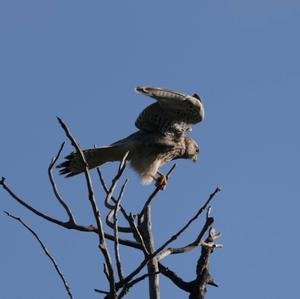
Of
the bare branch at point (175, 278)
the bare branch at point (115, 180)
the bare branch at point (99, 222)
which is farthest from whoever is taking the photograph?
the bare branch at point (175, 278)

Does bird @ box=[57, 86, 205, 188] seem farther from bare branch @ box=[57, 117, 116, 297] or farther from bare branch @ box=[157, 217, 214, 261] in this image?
bare branch @ box=[57, 117, 116, 297]

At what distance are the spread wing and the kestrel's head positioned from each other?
8.8 inches

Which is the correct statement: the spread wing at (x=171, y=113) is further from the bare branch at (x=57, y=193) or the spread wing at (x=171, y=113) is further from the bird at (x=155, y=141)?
the bare branch at (x=57, y=193)

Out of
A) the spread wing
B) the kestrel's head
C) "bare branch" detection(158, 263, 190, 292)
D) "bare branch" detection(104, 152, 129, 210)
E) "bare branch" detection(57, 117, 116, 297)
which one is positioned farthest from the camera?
the kestrel's head

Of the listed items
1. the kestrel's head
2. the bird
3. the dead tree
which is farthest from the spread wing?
the dead tree

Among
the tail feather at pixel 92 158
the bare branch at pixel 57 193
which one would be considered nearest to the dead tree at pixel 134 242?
the bare branch at pixel 57 193

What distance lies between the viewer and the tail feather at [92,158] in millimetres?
6859

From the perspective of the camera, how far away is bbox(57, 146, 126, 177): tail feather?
6859mm

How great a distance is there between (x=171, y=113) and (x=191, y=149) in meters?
0.67

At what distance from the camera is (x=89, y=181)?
3.04m

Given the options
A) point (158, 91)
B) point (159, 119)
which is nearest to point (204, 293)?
point (158, 91)

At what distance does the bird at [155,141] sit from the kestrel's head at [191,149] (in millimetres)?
30

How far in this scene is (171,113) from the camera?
717cm

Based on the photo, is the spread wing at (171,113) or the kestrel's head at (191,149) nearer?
the spread wing at (171,113)
